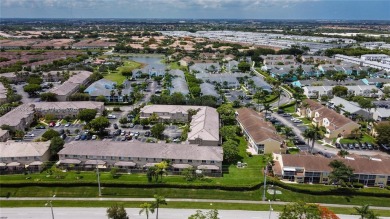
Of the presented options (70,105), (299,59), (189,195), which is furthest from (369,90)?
(70,105)

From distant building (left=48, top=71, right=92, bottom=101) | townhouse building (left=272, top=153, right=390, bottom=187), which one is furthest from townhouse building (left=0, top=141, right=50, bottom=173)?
townhouse building (left=272, top=153, right=390, bottom=187)

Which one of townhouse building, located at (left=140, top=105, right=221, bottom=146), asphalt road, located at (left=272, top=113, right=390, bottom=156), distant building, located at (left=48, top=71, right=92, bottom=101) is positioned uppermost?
distant building, located at (left=48, top=71, right=92, bottom=101)

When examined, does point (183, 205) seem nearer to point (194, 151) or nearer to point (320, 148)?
point (194, 151)

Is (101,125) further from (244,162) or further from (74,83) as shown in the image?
(74,83)

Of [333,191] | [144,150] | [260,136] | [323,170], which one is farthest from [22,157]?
[333,191]

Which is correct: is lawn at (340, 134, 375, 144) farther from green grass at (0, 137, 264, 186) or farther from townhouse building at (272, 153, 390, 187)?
green grass at (0, 137, 264, 186)

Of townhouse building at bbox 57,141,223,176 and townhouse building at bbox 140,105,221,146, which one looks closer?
townhouse building at bbox 57,141,223,176
